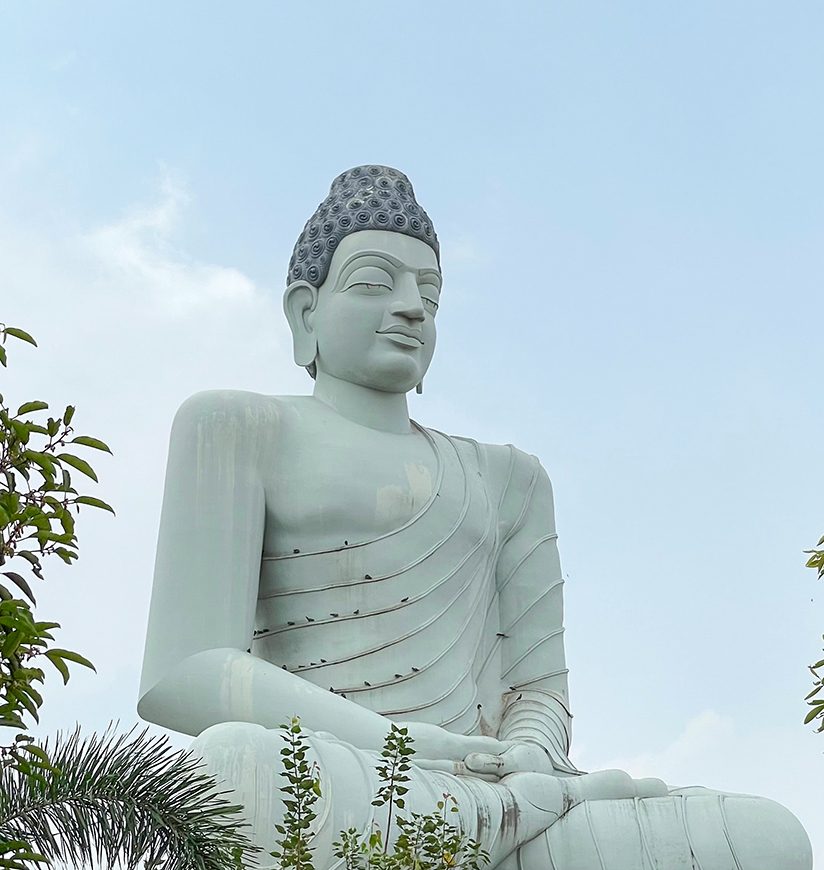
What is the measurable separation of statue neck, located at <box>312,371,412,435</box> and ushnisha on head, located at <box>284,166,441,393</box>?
5 cm

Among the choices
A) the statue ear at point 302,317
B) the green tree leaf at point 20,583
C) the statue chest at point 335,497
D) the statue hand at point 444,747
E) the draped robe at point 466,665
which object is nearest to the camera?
the green tree leaf at point 20,583

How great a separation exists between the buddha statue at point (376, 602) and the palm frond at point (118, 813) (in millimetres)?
1075

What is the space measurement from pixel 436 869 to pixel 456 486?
131 inches

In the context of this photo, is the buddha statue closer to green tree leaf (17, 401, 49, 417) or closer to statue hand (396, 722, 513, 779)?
statue hand (396, 722, 513, 779)

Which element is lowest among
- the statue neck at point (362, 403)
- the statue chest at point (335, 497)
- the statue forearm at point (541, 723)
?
the statue forearm at point (541, 723)

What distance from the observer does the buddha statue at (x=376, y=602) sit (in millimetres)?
7398

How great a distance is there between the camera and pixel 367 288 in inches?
350

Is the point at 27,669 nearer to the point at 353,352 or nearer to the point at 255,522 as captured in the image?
the point at 255,522

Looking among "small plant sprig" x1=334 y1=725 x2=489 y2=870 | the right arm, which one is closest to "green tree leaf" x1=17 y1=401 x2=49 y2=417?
"small plant sprig" x1=334 y1=725 x2=489 y2=870

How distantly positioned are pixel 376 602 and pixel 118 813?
2.96 metres

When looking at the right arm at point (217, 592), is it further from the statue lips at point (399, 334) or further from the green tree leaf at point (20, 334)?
the green tree leaf at point (20, 334)

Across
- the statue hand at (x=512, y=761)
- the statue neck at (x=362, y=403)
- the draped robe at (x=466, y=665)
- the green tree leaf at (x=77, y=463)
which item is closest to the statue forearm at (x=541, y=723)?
the draped robe at (x=466, y=665)

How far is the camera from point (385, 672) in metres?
8.27

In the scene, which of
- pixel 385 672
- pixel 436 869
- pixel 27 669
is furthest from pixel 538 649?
pixel 27 669
